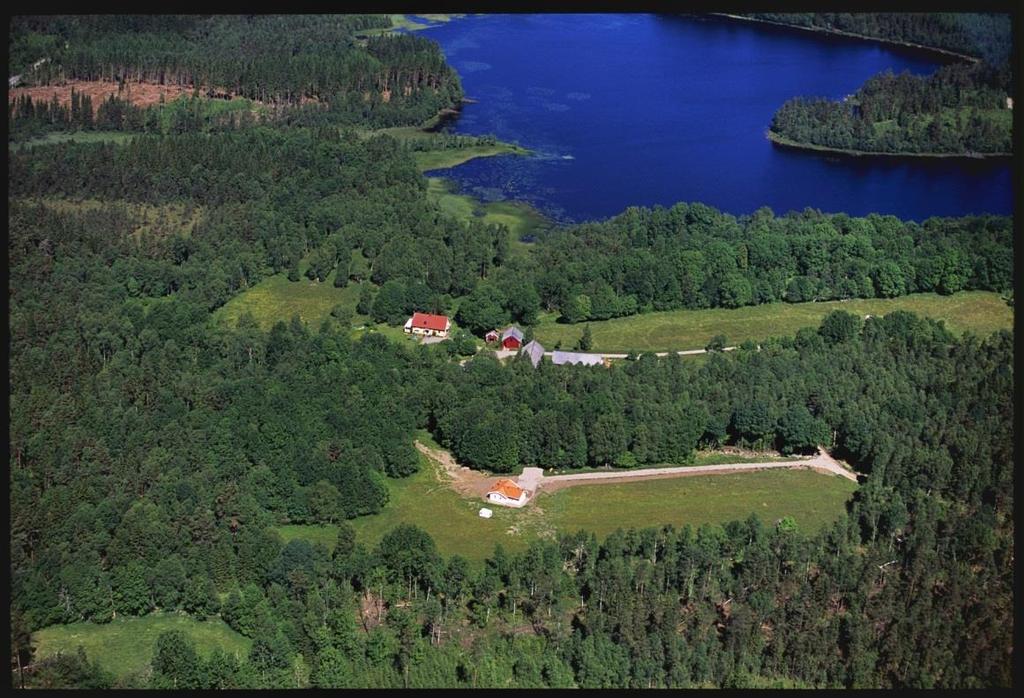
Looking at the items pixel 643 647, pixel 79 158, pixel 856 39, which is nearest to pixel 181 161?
pixel 79 158

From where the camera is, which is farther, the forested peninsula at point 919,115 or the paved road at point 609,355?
the forested peninsula at point 919,115

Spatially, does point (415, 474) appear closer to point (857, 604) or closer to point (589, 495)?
point (589, 495)

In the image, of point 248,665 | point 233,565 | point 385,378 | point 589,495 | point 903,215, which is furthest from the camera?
point 903,215

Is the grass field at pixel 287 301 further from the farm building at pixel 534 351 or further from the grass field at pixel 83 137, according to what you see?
the grass field at pixel 83 137

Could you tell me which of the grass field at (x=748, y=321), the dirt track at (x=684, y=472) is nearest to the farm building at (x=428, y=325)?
the grass field at (x=748, y=321)

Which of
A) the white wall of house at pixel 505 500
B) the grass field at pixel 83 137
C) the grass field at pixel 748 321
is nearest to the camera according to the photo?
the white wall of house at pixel 505 500

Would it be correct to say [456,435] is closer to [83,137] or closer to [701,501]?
[701,501]

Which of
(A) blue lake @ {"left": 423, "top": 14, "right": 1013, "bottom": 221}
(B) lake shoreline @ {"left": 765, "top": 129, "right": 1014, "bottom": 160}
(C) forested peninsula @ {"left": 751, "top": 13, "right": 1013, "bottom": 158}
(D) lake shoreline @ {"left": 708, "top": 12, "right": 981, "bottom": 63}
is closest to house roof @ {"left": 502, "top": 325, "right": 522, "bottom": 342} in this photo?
(A) blue lake @ {"left": 423, "top": 14, "right": 1013, "bottom": 221}
